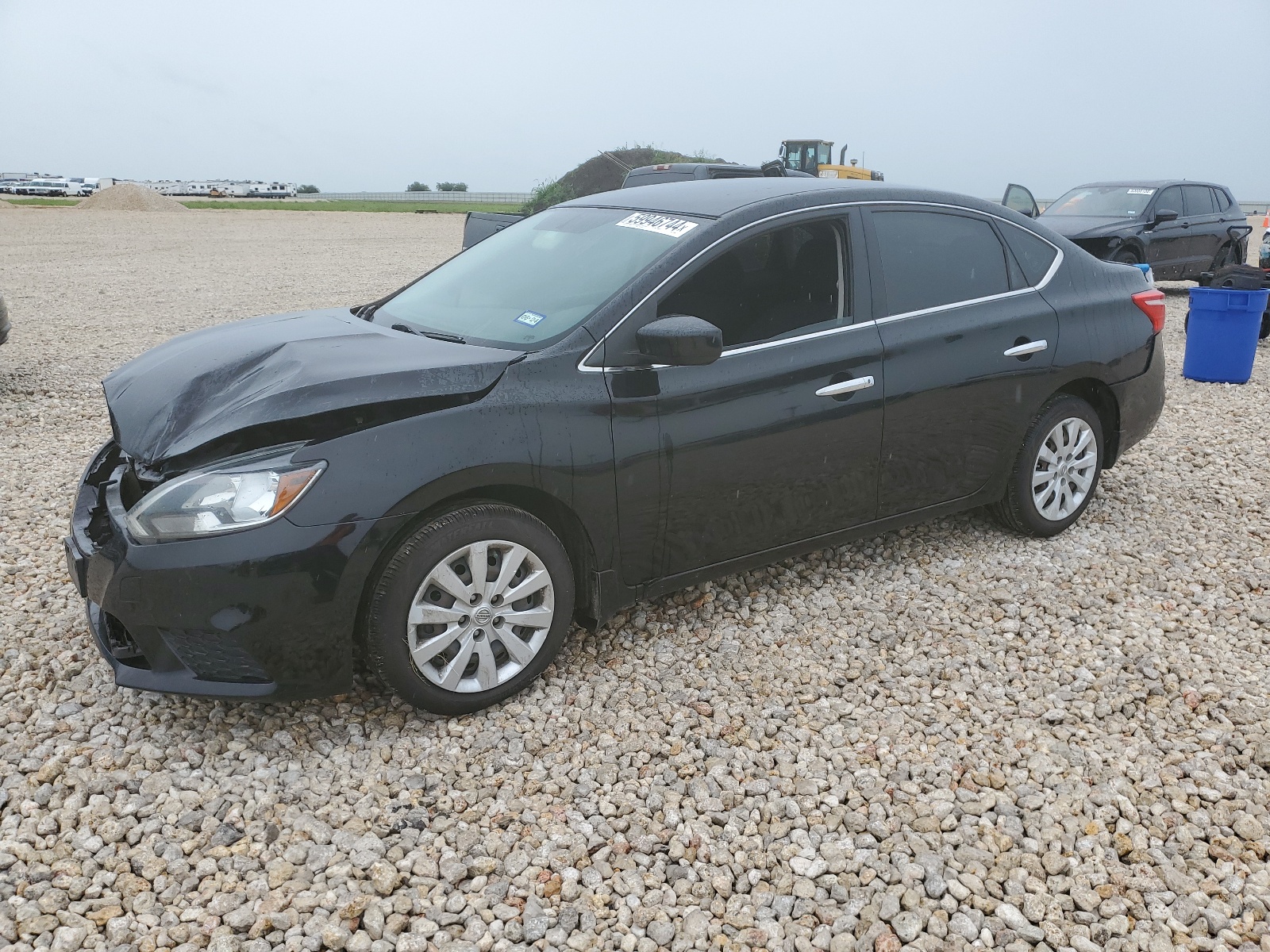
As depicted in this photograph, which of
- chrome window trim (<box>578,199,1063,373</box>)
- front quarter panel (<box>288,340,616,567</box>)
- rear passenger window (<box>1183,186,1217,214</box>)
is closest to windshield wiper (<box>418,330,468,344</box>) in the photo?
front quarter panel (<box>288,340,616,567</box>)

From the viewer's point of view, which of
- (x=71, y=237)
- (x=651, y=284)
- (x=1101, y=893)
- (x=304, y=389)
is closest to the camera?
(x=1101, y=893)

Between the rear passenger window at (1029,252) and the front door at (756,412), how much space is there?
100 centimetres

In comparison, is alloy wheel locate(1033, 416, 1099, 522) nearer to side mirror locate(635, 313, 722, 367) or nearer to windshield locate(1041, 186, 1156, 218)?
side mirror locate(635, 313, 722, 367)

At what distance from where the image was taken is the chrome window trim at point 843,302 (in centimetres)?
362

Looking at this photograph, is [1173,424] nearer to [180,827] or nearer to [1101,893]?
[1101,893]

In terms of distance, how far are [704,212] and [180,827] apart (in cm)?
279

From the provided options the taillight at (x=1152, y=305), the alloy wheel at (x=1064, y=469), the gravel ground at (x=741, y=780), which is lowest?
the gravel ground at (x=741, y=780)

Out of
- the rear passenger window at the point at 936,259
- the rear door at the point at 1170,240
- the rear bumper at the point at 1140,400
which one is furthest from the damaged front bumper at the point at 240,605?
the rear door at the point at 1170,240

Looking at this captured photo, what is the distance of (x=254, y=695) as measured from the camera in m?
3.15

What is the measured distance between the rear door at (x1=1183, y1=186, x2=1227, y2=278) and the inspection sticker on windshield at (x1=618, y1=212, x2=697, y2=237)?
12.6m

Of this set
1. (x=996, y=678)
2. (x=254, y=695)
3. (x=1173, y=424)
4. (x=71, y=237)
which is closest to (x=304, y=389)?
(x=254, y=695)

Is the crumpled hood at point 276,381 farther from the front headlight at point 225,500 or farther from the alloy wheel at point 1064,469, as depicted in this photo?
the alloy wheel at point 1064,469

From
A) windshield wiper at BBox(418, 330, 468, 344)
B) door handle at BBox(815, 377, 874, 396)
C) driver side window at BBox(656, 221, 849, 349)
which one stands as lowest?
door handle at BBox(815, 377, 874, 396)

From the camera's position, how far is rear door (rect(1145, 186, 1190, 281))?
543 inches
